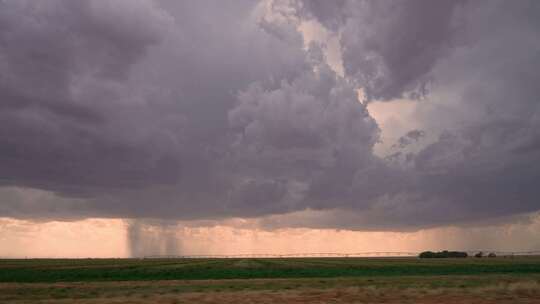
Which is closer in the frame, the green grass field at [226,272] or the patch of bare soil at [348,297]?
the patch of bare soil at [348,297]

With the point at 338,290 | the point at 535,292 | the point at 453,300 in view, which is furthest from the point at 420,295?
the point at 535,292

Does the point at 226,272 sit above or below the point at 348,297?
above

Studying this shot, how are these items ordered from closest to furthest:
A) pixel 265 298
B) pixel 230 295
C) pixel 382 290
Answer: pixel 265 298
pixel 230 295
pixel 382 290

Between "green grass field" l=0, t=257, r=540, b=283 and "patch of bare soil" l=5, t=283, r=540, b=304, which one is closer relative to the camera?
"patch of bare soil" l=5, t=283, r=540, b=304

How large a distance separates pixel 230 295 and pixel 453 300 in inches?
781

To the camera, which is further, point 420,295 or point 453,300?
point 420,295

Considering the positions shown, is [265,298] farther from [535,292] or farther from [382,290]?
[535,292]

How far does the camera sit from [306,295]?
4219 centimetres

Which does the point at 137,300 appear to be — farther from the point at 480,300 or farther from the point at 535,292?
the point at 535,292

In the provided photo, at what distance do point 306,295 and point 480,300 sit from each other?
14903mm

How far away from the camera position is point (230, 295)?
141ft

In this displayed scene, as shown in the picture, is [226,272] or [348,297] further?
[226,272]

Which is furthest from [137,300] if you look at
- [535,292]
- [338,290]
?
[535,292]

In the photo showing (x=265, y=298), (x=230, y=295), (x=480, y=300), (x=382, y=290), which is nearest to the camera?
(x=480, y=300)
